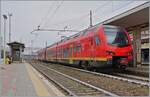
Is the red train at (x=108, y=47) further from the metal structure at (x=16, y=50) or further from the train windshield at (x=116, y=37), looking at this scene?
the metal structure at (x=16, y=50)

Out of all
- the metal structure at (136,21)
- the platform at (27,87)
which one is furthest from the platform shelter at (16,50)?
the platform at (27,87)

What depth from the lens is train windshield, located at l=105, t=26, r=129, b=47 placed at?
18766mm

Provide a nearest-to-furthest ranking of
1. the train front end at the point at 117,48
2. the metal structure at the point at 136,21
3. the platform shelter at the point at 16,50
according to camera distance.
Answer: the train front end at the point at 117,48, the metal structure at the point at 136,21, the platform shelter at the point at 16,50

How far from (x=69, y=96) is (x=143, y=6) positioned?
1112 cm

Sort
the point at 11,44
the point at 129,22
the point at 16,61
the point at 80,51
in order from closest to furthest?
1. the point at 80,51
2. the point at 129,22
3. the point at 11,44
4. the point at 16,61

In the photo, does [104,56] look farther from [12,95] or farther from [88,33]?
[12,95]

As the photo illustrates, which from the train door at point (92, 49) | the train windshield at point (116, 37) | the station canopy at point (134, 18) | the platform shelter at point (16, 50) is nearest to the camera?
the train windshield at point (116, 37)

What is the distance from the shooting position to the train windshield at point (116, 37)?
1877 cm

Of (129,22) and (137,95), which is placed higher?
(129,22)

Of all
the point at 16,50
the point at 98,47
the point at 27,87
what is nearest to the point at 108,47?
the point at 98,47

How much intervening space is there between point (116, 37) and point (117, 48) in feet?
2.97

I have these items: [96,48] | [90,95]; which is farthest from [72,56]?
[90,95]

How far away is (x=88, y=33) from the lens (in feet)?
71.9

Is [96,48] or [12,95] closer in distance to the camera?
[12,95]
